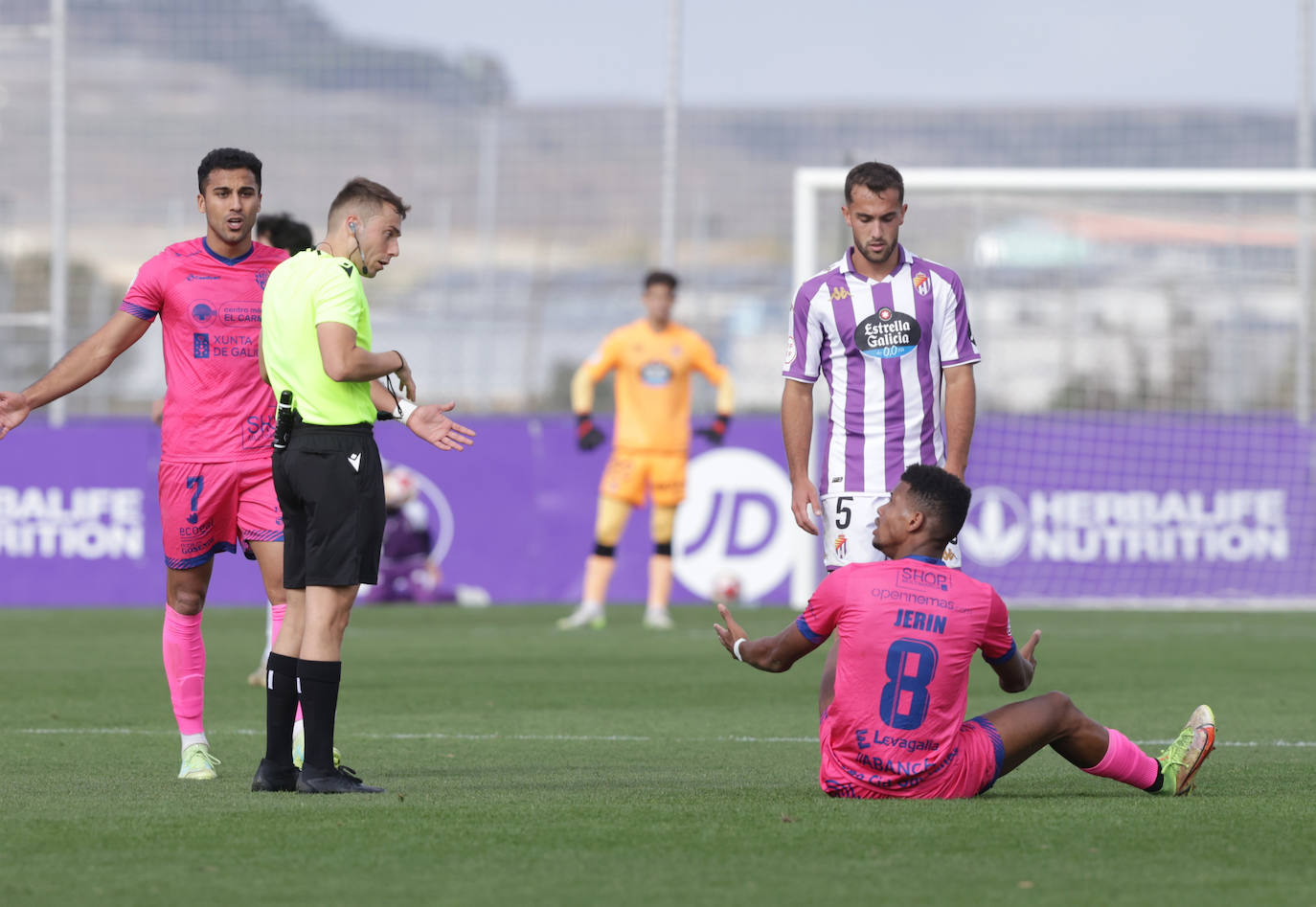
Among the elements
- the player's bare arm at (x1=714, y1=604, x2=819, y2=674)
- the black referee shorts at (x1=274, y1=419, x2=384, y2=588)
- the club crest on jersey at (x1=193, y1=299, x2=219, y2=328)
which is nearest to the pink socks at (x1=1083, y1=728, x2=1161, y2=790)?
the player's bare arm at (x1=714, y1=604, x2=819, y2=674)

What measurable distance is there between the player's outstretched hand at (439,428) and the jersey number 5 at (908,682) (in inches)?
54.9

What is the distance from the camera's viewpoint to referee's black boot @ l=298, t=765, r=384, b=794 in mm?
5746

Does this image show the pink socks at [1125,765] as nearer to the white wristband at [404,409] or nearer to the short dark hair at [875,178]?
the short dark hair at [875,178]

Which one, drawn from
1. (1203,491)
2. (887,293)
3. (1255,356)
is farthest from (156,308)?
(1255,356)

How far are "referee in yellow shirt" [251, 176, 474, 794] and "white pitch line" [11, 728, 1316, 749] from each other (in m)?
1.73

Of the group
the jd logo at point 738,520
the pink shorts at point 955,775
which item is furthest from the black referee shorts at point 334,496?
the jd logo at point 738,520

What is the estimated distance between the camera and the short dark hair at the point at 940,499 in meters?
5.44

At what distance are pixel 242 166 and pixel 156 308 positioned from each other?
58 cm

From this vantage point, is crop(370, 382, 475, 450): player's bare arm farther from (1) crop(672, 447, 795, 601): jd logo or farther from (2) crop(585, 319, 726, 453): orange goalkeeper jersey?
(1) crop(672, 447, 795, 601): jd logo

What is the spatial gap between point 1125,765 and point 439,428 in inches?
88.9

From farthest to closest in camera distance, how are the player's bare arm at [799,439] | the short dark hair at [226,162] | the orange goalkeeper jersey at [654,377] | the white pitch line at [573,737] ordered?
1. the orange goalkeeper jersey at [654,377]
2. the white pitch line at [573,737]
3. the player's bare arm at [799,439]
4. the short dark hair at [226,162]

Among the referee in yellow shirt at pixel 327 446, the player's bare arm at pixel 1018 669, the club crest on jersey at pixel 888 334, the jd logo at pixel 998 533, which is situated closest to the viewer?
the player's bare arm at pixel 1018 669

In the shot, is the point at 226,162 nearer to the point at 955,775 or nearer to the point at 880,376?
the point at 880,376

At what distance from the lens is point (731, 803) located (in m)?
5.44
